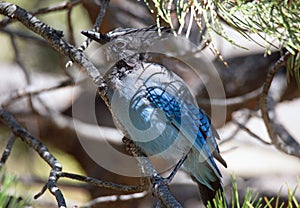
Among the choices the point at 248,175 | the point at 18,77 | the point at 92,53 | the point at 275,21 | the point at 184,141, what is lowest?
the point at 275,21

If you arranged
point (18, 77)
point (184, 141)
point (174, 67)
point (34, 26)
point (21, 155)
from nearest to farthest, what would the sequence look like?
1. point (34, 26)
2. point (184, 141)
3. point (174, 67)
4. point (21, 155)
5. point (18, 77)

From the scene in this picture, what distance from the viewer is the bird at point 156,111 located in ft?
6.40

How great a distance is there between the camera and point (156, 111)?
2.07 meters

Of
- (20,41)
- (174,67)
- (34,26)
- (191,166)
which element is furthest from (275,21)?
(20,41)

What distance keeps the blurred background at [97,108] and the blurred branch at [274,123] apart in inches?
3.6

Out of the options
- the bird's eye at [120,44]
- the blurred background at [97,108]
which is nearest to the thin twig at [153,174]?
the bird's eye at [120,44]

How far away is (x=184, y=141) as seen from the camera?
81.9 inches

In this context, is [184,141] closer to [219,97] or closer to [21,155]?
[219,97]

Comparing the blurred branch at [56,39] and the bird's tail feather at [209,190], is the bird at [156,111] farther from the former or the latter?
the blurred branch at [56,39]

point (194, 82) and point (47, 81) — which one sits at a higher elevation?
point (47, 81)

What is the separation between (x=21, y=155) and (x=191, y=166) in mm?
1182

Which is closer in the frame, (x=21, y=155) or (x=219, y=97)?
(x=219, y=97)

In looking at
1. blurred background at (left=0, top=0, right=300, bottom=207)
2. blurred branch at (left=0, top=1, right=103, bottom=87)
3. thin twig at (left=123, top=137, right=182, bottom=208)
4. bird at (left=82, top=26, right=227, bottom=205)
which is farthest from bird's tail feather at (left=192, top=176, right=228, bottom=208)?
blurred branch at (left=0, top=1, right=103, bottom=87)

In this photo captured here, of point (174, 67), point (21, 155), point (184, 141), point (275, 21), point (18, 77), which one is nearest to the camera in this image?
point (275, 21)
